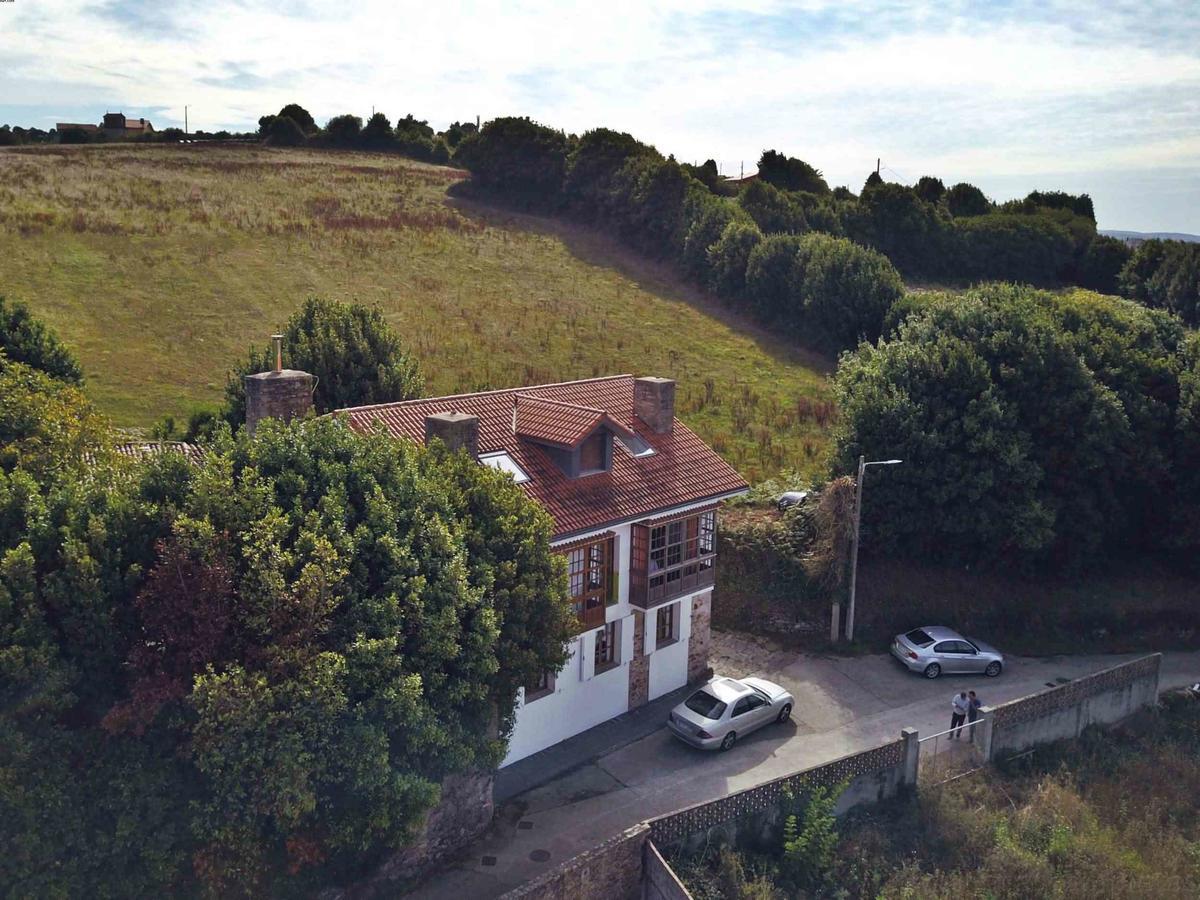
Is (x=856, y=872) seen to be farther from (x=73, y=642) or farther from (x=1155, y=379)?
(x=1155, y=379)

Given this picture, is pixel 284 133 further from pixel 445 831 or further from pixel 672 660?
pixel 445 831

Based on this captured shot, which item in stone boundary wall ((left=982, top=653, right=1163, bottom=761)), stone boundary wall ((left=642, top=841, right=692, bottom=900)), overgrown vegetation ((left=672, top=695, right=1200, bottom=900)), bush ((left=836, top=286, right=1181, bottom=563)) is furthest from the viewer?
bush ((left=836, top=286, right=1181, bottom=563))

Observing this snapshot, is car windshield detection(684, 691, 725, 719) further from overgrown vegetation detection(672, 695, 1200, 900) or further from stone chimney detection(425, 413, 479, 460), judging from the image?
stone chimney detection(425, 413, 479, 460)

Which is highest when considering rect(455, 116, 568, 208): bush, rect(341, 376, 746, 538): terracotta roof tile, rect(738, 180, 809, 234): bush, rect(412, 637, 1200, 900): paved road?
rect(455, 116, 568, 208): bush

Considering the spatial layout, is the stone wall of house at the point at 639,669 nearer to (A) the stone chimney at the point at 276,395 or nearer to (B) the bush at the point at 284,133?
(A) the stone chimney at the point at 276,395

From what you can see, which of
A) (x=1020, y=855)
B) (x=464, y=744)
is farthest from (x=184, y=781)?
(x=1020, y=855)

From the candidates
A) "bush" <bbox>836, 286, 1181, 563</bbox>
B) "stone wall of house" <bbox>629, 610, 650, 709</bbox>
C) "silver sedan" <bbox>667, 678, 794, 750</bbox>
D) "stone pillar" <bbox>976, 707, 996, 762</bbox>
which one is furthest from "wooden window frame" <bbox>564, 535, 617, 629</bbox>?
"bush" <bbox>836, 286, 1181, 563</bbox>
